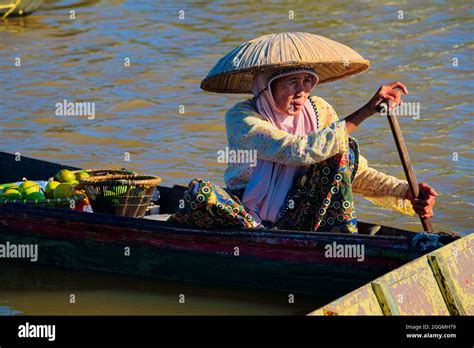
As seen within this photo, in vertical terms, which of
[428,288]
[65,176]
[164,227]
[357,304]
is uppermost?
[65,176]

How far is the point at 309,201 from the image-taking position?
5.12 m

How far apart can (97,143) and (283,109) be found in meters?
4.10

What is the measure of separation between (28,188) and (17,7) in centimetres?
949

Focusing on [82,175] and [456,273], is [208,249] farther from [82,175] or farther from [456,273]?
[456,273]

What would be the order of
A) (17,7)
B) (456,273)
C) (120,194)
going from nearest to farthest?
1. (456,273)
2. (120,194)
3. (17,7)

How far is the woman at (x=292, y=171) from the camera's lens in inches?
195

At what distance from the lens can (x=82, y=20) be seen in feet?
49.3

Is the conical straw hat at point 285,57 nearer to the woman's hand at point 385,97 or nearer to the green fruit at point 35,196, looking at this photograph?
the woman's hand at point 385,97

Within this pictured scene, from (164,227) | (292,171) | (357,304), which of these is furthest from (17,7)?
(357,304)

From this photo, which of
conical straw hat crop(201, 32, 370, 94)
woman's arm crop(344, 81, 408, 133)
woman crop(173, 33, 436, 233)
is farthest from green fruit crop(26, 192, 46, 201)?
woman's arm crop(344, 81, 408, 133)

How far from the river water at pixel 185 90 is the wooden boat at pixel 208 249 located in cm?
11

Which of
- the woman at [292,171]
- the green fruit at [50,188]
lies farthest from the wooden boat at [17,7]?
the woman at [292,171]
